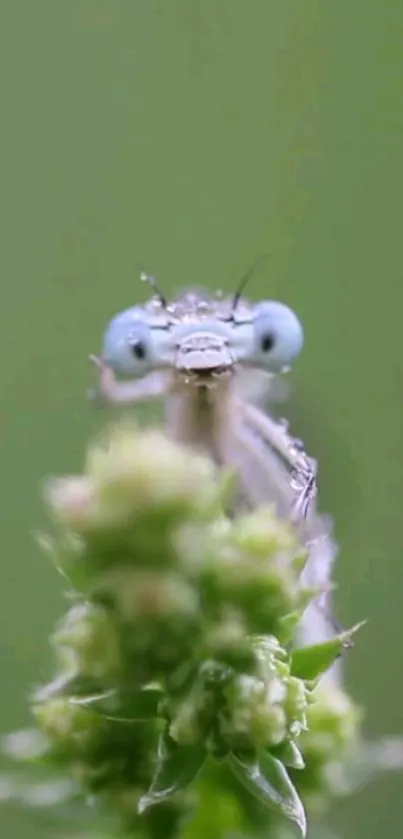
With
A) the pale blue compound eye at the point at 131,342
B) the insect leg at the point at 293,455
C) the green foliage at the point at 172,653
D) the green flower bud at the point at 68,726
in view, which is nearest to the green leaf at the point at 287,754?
the green foliage at the point at 172,653

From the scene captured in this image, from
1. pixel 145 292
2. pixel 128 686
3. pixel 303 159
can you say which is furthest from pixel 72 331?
pixel 128 686

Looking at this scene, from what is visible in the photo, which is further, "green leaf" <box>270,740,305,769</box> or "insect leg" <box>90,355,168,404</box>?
"insect leg" <box>90,355,168,404</box>

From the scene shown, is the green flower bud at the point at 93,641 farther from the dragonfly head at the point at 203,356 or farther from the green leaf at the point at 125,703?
the dragonfly head at the point at 203,356

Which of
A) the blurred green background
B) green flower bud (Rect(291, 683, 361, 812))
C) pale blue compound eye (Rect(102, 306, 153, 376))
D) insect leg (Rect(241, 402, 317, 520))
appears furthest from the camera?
the blurred green background


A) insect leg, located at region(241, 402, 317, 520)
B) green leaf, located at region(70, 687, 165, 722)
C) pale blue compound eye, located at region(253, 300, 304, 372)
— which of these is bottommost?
green leaf, located at region(70, 687, 165, 722)

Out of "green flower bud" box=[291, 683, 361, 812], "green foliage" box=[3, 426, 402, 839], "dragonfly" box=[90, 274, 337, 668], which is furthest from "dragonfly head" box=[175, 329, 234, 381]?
"green foliage" box=[3, 426, 402, 839]

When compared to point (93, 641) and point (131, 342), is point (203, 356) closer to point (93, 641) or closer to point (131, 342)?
point (131, 342)

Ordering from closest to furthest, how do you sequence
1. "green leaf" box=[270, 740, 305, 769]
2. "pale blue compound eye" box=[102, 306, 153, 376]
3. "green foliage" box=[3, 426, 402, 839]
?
1. "green foliage" box=[3, 426, 402, 839]
2. "green leaf" box=[270, 740, 305, 769]
3. "pale blue compound eye" box=[102, 306, 153, 376]

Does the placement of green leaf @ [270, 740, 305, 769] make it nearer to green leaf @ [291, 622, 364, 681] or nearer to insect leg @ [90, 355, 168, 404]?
green leaf @ [291, 622, 364, 681]
